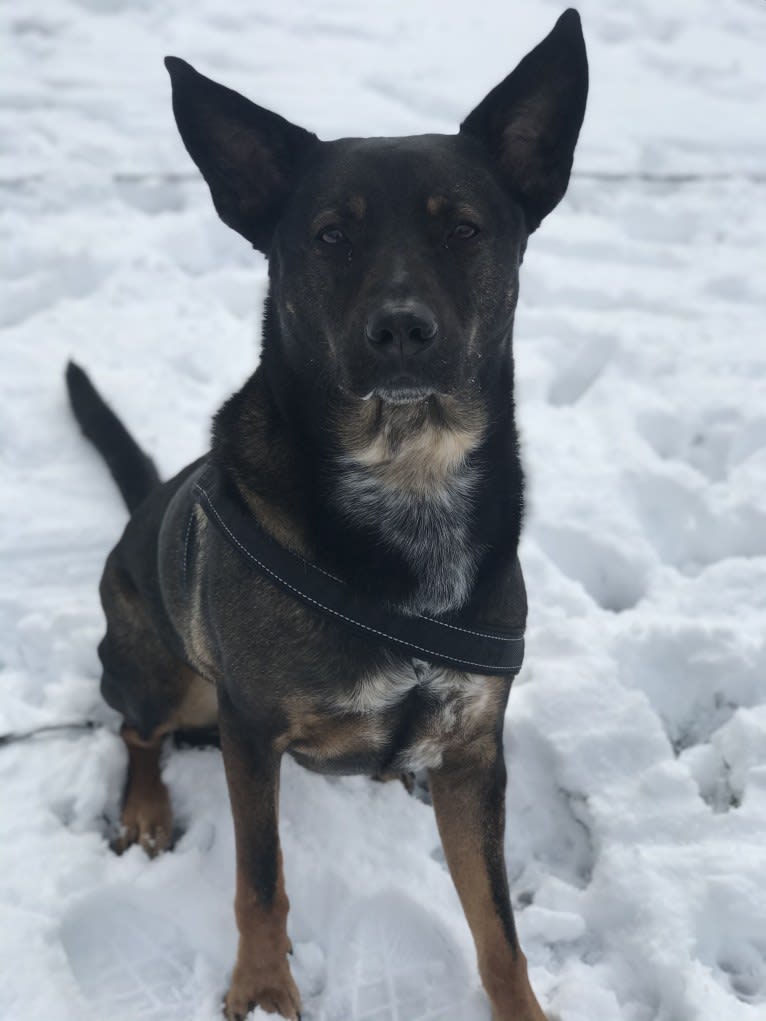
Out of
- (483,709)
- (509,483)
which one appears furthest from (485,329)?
(483,709)

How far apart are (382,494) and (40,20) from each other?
5290mm

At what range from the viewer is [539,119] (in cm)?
233

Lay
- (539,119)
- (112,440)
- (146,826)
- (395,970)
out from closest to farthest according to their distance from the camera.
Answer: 1. (539,119)
2. (395,970)
3. (146,826)
4. (112,440)

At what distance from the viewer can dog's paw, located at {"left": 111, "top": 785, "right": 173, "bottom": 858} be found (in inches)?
110

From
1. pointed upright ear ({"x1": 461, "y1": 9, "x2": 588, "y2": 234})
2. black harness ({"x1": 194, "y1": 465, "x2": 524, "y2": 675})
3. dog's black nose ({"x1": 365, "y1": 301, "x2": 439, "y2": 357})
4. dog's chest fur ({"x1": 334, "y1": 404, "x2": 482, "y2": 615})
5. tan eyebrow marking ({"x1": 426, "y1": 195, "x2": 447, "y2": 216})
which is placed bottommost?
black harness ({"x1": 194, "y1": 465, "x2": 524, "y2": 675})

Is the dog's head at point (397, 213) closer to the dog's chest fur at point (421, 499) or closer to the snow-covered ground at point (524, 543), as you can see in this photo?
the dog's chest fur at point (421, 499)

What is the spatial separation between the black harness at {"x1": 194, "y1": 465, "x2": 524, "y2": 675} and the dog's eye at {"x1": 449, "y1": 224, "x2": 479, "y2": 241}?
76 centimetres

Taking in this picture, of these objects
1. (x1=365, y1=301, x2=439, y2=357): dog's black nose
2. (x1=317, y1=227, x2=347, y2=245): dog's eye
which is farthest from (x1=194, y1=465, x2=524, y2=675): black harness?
(x1=317, y1=227, x2=347, y2=245): dog's eye

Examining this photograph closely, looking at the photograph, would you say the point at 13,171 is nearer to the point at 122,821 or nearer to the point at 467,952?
the point at 122,821

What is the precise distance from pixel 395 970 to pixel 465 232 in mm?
1764

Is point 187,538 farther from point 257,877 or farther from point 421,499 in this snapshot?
point 257,877

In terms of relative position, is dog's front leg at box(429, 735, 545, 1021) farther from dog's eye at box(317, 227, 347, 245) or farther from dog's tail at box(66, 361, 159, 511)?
dog's tail at box(66, 361, 159, 511)

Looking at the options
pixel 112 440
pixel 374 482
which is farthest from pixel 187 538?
pixel 112 440

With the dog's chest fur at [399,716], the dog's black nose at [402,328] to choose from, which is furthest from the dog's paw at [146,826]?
the dog's black nose at [402,328]
